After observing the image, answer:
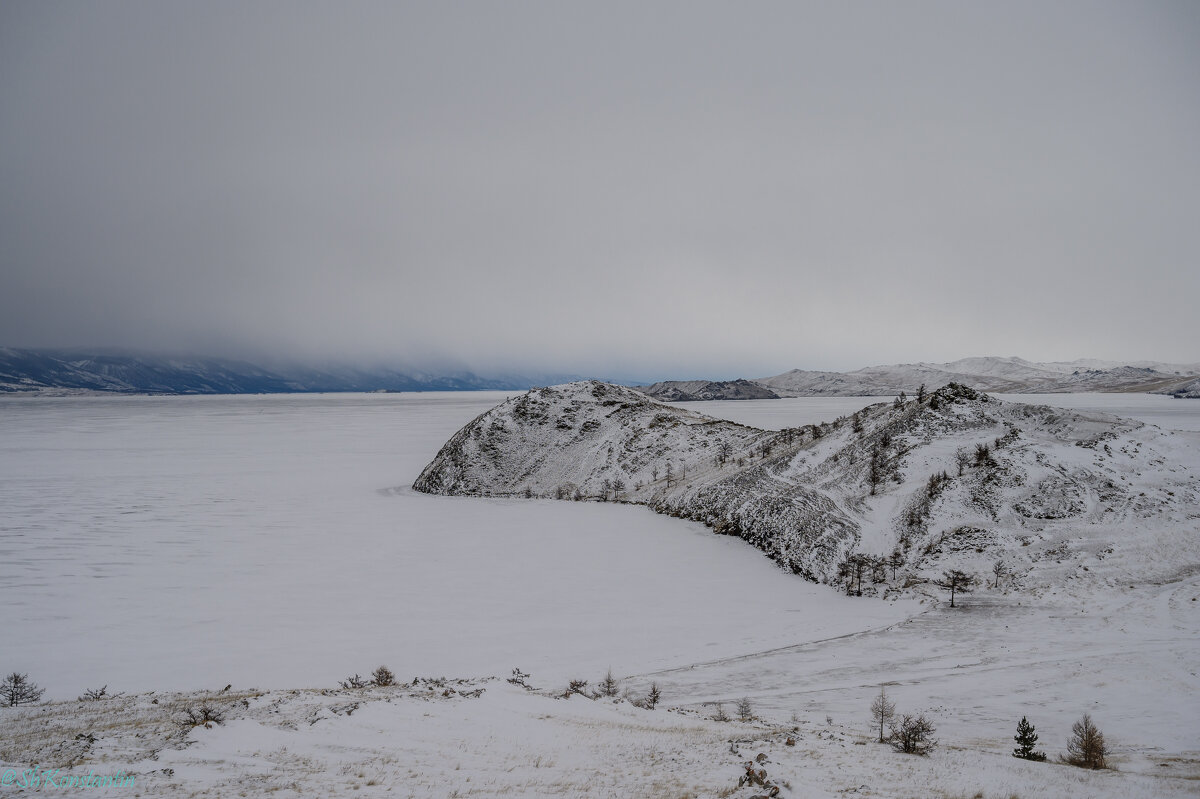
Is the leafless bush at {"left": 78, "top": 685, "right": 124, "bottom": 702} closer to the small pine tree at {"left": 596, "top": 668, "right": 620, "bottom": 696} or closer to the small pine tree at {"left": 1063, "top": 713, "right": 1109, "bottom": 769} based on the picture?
the small pine tree at {"left": 596, "top": 668, "right": 620, "bottom": 696}

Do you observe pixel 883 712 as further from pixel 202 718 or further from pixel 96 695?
pixel 96 695

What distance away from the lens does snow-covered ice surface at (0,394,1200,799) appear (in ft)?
33.1

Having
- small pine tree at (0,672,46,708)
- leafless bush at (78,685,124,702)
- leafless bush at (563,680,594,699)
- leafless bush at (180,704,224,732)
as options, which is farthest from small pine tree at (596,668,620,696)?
small pine tree at (0,672,46,708)

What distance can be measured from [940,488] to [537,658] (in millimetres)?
20392

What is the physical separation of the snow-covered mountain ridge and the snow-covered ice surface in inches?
61.9

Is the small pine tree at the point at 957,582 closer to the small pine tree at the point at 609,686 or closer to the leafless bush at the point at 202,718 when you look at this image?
the small pine tree at the point at 609,686

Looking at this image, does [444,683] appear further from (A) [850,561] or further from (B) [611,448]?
(B) [611,448]

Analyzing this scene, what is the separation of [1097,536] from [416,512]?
34.5m

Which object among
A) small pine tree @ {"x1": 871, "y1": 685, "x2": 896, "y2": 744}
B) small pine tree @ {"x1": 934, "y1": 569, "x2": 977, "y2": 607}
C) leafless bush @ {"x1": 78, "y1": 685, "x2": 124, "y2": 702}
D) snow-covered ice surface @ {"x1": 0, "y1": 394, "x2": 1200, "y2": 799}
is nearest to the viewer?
snow-covered ice surface @ {"x1": 0, "y1": 394, "x2": 1200, "y2": 799}

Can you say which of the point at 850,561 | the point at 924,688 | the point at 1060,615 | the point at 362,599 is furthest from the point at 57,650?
the point at 1060,615

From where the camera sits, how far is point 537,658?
17.0m

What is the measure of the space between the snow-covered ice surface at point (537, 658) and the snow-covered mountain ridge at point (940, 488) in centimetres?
157

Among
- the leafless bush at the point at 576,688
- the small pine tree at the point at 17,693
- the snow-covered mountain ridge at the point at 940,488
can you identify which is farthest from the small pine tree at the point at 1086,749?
the small pine tree at the point at 17,693

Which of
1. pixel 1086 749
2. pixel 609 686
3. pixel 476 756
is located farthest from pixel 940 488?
pixel 476 756
